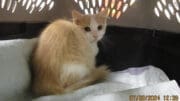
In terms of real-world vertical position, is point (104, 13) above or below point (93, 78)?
above

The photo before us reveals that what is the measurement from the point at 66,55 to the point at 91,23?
13 centimetres

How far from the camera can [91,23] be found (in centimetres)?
115

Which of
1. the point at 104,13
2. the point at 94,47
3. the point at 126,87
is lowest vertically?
the point at 126,87

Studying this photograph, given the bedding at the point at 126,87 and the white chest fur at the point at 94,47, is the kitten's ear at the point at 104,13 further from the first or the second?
the bedding at the point at 126,87

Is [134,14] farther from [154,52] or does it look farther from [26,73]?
[26,73]

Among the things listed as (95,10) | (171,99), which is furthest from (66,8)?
(171,99)

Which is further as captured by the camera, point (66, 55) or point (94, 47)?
point (94, 47)
